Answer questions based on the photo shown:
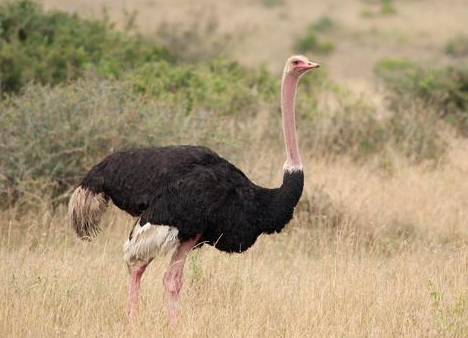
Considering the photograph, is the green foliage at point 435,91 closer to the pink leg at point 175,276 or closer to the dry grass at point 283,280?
the dry grass at point 283,280

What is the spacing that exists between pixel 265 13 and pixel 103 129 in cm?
2594

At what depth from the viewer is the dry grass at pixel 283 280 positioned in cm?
498

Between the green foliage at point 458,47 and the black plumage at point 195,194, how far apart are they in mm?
21040

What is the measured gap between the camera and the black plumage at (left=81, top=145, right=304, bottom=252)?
203 inches

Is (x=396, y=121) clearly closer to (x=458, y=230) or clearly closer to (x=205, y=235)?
(x=458, y=230)

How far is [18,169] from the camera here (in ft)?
24.2

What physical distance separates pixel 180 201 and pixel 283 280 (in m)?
1.07

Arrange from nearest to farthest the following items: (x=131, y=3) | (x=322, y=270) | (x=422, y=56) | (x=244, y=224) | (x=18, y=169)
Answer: (x=244, y=224) < (x=322, y=270) < (x=18, y=169) < (x=422, y=56) < (x=131, y=3)

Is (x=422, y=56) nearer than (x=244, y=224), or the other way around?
(x=244, y=224)

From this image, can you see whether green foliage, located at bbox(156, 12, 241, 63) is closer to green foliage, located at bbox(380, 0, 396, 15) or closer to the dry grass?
the dry grass

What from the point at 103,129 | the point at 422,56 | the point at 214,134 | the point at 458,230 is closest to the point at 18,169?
the point at 103,129

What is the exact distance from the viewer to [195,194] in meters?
5.16

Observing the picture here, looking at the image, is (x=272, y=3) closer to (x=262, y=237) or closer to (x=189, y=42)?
(x=189, y=42)

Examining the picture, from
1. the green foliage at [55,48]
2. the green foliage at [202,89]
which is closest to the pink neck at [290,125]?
the green foliage at [202,89]
